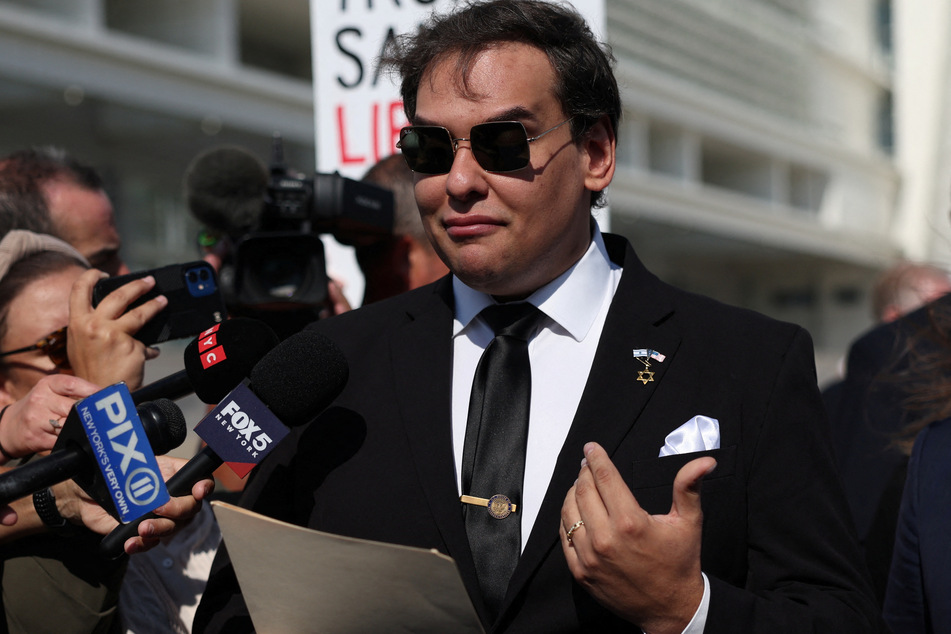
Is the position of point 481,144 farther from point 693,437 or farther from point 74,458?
point 74,458

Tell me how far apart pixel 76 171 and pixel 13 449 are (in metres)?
1.37

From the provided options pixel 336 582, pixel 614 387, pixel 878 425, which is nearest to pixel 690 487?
pixel 614 387

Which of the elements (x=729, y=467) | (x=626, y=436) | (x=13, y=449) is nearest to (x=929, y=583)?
(x=729, y=467)

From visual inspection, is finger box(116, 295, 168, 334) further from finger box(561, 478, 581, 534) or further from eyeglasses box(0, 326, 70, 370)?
finger box(561, 478, 581, 534)

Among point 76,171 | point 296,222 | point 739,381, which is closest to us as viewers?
point 739,381

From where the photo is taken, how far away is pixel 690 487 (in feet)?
5.05

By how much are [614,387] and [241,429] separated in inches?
27.7

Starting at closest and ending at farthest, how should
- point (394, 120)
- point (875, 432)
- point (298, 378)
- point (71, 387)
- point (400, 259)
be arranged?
point (298, 378)
point (71, 387)
point (875, 432)
point (400, 259)
point (394, 120)

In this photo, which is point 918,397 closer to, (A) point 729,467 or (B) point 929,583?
(B) point 929,583

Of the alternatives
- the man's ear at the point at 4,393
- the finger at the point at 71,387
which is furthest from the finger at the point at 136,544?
the man's ear at the point at 4,393

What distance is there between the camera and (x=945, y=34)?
30625 mm

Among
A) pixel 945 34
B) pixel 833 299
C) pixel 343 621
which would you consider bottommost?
pixel 833 299

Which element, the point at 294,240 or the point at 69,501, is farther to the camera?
the point at 294,240

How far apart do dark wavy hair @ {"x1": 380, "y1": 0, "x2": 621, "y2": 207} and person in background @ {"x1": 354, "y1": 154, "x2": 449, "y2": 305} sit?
0.91 metres
